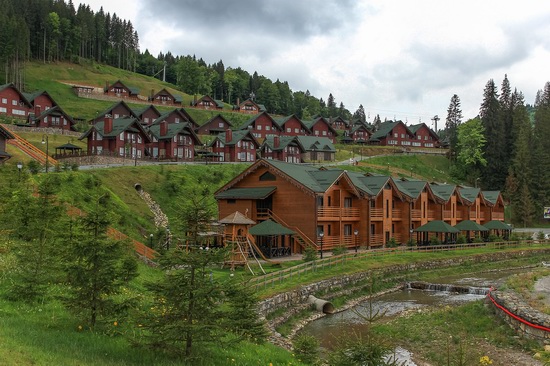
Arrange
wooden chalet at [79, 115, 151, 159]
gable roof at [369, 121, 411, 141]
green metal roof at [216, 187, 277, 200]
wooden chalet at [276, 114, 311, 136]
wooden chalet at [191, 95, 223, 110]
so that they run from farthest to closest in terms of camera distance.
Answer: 1. wooden chalet at [191, 95, 223, 110]
2. gable roof at [369, 121, 411, 141]
3. wooden chalet at [276, 114, 311, 136]
4. wooden chalet at [79, 115, 151, 159]
5. green metal roof at [216, 187, 277, 200]

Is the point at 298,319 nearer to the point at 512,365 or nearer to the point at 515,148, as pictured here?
the point at 512,365

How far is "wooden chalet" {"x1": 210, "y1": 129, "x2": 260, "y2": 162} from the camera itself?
81.9 metres

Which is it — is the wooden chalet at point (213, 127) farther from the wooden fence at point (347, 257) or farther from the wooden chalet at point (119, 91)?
the wooden fence at point (347, 257)

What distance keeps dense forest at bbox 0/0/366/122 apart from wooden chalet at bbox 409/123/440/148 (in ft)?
126

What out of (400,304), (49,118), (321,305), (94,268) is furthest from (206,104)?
(94,268)

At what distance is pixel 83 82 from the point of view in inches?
4951

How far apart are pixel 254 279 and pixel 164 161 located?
44.7 meters

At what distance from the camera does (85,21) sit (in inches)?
6043

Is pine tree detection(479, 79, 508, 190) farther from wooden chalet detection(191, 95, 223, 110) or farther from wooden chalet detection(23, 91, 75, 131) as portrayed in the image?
wooden chalet detection(23, 91, 75, 131)

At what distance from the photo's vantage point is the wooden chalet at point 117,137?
67438 millimetres

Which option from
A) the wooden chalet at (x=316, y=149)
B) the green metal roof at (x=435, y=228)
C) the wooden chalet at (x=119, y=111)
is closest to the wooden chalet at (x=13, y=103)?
the wooden chalet at (x=119, y=111)

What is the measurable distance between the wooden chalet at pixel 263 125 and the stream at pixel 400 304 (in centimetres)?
6944

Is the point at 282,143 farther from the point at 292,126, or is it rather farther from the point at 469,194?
the point at 469,194

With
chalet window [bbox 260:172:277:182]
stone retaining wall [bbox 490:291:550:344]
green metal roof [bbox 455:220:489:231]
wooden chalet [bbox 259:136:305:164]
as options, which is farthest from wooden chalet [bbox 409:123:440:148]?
stone retaining wall [bbox 490:291:550:344]
